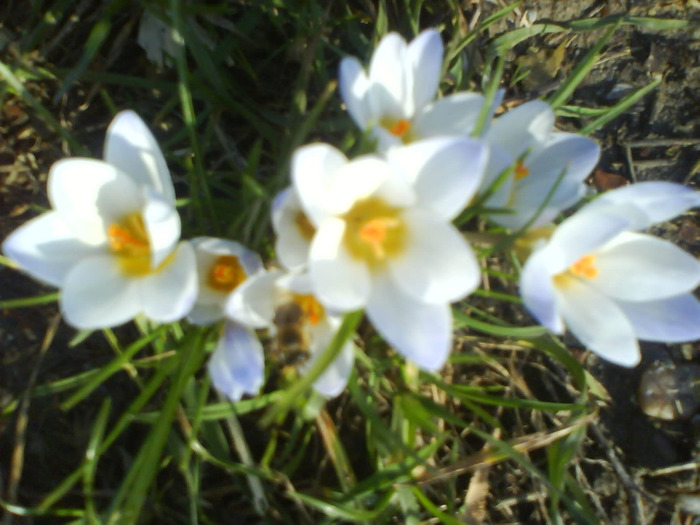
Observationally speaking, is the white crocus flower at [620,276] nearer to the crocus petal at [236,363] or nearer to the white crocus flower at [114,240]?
the crocus petal at [236,363]

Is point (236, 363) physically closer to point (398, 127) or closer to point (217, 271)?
point (217, 271)

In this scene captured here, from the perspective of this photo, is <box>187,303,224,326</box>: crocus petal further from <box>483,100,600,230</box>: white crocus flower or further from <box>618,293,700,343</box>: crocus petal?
<box>618,293,700,343</box>: crocus petal

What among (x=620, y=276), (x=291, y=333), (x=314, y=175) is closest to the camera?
(x=314, y=175)

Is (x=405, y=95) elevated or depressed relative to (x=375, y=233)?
elevated

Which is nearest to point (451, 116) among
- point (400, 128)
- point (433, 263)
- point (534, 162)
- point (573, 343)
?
point (400, 128)

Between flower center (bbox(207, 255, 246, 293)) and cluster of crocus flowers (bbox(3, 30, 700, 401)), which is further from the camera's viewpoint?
flower center (bbox(207, 255, 246, 293))

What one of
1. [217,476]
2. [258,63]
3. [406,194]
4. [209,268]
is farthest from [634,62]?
[217,476]

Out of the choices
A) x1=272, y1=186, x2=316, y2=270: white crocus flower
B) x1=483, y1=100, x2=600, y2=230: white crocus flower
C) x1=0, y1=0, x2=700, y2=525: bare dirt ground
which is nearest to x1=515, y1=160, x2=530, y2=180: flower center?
x1=483, y1=100, x2=600, y2=230: white crocus flower
